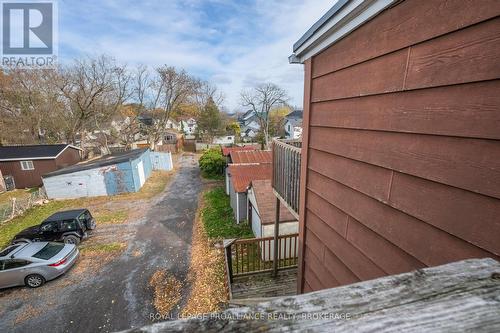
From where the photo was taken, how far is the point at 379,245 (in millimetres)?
1770

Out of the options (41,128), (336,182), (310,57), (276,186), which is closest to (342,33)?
(310,57)

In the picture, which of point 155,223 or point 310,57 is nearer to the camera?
point 310,57

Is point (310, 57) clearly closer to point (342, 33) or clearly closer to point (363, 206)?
point (342, 33)

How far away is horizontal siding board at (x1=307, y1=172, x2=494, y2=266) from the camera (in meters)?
1.23

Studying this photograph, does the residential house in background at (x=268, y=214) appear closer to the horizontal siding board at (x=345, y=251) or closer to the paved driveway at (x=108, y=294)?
the paved driveway at (x=108, y=294)

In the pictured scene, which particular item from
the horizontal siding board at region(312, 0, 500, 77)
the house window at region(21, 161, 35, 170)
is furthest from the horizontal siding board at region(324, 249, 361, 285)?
the house window at region(21, 161, 35, 170)

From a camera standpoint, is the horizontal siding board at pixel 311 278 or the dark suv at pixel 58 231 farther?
the dark suv at pixel 58 231

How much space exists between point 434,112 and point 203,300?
683cm

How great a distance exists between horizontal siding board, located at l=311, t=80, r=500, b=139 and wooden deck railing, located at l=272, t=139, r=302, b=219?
152 cm

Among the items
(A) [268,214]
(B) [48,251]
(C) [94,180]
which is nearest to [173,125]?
(C) [94,180]

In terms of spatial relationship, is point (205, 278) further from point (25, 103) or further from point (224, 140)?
point (224, 140)

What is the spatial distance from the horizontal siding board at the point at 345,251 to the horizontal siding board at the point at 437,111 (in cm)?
108

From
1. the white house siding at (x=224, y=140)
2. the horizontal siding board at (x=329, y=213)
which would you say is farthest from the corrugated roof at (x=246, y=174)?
the white house siding at (x=224, y=140)

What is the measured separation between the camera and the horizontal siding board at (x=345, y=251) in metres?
1.90
